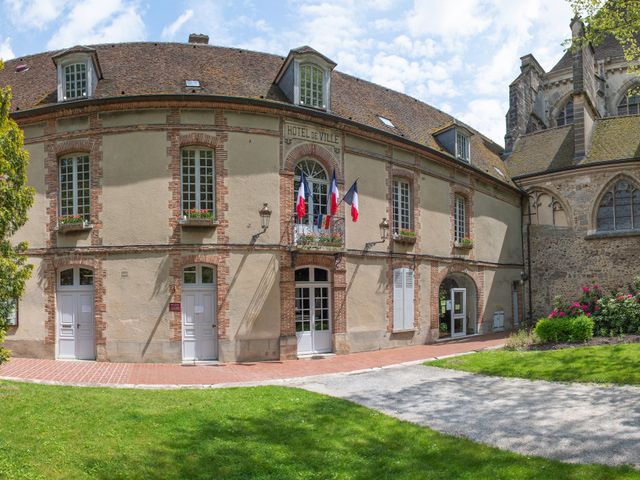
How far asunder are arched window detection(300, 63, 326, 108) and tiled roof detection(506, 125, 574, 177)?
12.6 meters

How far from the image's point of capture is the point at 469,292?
2025 cm

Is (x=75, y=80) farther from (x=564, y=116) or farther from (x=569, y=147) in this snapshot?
(x=564, y=116)

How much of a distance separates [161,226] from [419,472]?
31.5ft

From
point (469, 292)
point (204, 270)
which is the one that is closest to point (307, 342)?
point (204, 270)

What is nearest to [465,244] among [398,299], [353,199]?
[398,299]

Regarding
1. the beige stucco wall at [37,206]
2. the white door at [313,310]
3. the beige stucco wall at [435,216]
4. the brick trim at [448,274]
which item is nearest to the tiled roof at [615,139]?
the brick trim at [448,274]

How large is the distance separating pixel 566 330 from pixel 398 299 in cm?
483

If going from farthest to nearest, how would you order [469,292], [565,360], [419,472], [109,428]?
[469,292] < [565,360] < [109,428] < [419,472]

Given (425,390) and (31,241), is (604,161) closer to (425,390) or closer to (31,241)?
(425,390)

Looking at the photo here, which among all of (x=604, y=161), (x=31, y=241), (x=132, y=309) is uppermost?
(x=604, y=161)

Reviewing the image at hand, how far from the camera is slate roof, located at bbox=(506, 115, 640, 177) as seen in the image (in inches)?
850

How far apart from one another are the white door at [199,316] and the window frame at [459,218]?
→ 32.1 feet

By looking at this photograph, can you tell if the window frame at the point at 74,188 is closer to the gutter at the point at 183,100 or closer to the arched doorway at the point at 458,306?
the gutter at the point at 183,100

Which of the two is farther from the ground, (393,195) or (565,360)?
(393,195)
